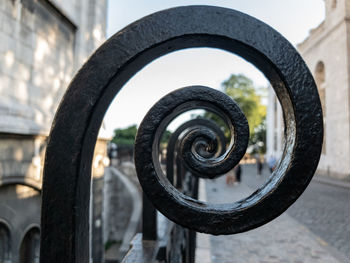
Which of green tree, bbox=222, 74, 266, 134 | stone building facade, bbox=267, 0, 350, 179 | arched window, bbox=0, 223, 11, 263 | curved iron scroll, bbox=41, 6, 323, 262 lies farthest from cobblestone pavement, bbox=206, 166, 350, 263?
green tree, bbox=222, 74, 266, 134

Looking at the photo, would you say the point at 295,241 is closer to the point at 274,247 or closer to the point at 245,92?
the point at 274,247

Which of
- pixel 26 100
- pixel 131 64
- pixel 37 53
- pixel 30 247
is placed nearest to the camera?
pixel 131 64

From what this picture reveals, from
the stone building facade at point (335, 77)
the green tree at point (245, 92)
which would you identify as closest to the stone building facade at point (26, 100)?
the stone building facade at point (335, 77)

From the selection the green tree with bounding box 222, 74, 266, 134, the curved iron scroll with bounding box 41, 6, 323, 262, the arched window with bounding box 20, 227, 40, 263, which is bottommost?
the arched window with bounding box 20, 227, 40, 263

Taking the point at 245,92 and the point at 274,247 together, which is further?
the point at 245,92

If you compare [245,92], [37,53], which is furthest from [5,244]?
[245,92]

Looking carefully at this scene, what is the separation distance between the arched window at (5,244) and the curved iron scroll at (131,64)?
5.00 metres

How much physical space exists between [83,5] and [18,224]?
549cm

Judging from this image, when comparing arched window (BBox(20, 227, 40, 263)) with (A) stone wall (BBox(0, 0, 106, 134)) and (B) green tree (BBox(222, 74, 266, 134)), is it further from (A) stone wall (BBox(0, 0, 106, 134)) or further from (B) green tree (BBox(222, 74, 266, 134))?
(B) green tree (BBox(222, 74, 266, 134))

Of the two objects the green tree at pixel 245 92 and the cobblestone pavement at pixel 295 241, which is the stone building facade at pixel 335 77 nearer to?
the cobblestone pavement at pixel 295 241

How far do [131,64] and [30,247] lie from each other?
602 centimetres

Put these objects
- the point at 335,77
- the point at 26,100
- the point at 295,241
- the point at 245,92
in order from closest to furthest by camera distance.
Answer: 1. the point at 26,100
2. the point at 295,241
3. the point at 335,77
4. the point at 245,92

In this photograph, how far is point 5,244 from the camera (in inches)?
178

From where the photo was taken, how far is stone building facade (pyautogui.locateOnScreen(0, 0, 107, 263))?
4129mm
